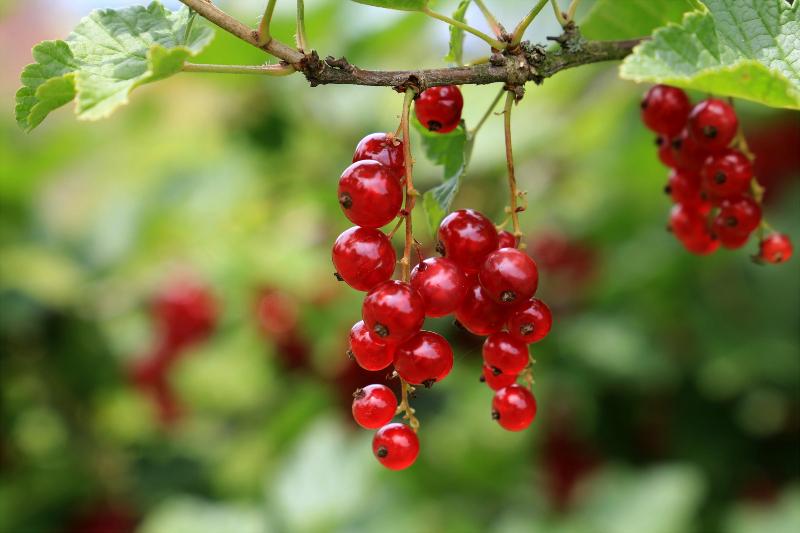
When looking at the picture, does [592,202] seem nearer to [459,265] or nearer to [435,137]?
[435,137]

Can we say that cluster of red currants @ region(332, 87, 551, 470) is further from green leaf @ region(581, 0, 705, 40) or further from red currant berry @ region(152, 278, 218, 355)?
red currant berry @ region(152, 278, 218, 355)

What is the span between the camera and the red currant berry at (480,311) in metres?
0.98

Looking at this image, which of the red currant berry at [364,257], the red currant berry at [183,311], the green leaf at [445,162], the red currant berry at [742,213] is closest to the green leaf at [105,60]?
the red currant berry at [364,257]

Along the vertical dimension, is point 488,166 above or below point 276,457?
above

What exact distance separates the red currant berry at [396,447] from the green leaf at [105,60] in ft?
1.56

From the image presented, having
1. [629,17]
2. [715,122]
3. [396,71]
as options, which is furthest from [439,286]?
[629,17]

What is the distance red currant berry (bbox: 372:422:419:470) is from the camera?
952mm

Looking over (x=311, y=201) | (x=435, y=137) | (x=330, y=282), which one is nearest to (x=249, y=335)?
(x=330, y=282)

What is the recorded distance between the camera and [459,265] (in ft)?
3.18

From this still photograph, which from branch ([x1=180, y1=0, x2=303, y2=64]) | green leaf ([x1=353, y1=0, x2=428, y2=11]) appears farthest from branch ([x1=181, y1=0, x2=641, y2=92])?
green leaf ([x1=353, y1=0, x2=428, y2=11])

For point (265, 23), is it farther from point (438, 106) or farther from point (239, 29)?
point (438, 106)

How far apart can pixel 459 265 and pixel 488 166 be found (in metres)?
1.57

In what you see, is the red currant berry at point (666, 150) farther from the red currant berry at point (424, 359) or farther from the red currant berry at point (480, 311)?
the red currant berry at point (424, 359)

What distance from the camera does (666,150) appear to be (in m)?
1.23
